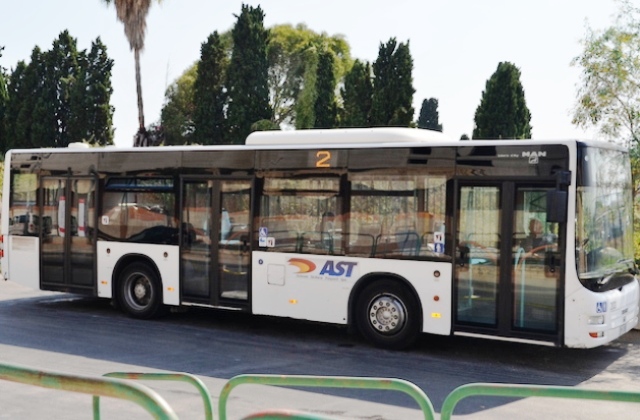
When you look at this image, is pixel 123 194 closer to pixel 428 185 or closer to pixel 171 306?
pixel 171 306

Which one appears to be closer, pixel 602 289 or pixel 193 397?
pixel 193 397

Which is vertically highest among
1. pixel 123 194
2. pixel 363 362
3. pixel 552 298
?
pixel 123 194

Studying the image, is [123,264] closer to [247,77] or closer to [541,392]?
[541,392]

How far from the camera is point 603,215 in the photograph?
1060cm

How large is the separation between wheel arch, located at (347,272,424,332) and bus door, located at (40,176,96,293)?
5.02 meters

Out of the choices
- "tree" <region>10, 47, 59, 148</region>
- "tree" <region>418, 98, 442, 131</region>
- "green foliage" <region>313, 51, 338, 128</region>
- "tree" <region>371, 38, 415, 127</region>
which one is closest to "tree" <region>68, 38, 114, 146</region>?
"tree" <region>10, 47, 59, 148</region>

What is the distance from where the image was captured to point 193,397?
8.64 m

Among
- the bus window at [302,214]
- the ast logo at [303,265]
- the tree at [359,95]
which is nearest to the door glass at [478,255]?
the bus window at [302,214]

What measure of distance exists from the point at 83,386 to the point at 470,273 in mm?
7475

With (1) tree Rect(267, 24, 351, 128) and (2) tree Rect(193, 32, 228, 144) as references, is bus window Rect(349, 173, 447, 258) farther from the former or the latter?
(1) tree Rect(267, 24, 351, 128)

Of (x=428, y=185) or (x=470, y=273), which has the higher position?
(x=428, y=185)

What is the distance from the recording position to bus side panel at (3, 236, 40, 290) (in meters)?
15.0

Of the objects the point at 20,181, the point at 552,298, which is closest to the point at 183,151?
the point at 20,181

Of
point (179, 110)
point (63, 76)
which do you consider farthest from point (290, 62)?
point (63, 76)
